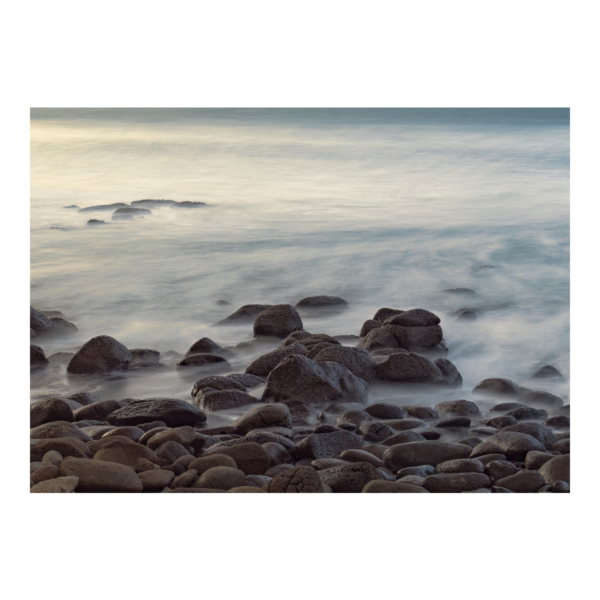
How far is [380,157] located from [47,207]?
1.95 meters

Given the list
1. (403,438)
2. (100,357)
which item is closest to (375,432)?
(403,438)

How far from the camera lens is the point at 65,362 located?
13.0ft

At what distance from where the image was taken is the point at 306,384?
363 cm

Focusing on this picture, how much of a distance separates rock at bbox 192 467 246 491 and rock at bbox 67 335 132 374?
1.33 m

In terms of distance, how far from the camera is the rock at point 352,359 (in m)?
3.90

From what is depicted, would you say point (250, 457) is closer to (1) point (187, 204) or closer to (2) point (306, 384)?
(2) point (306, 384)

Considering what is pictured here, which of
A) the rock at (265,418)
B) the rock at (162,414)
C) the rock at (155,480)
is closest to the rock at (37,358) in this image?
the rock at (162,414)

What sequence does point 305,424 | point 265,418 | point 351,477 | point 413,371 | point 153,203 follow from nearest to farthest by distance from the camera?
point 351,477, point 265,418, point 305,424, point 413,371, point 153,203

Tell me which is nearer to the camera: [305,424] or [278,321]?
[305,424]

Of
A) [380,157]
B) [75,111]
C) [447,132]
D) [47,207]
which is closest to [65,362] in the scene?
[47,207]

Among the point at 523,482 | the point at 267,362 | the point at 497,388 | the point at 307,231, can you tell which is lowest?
the point at 523,482

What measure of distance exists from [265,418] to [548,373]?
59.1 inches

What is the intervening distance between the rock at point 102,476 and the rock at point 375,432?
109 cm

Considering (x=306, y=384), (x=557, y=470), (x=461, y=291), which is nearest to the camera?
(x=557, y=470)
